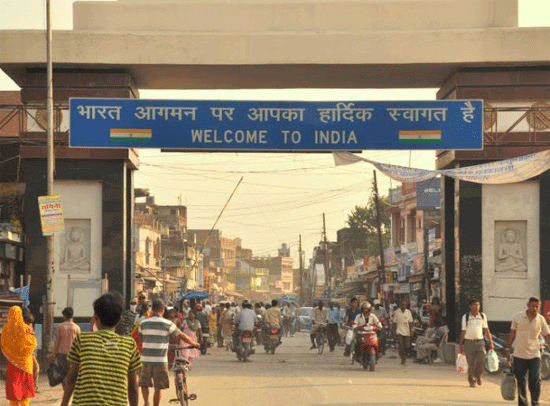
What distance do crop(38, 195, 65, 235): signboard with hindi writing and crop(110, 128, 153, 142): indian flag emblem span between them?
302 centimetres

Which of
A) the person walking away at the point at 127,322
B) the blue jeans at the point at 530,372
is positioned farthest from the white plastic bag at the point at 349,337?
the blue jeans at the point at 530,372

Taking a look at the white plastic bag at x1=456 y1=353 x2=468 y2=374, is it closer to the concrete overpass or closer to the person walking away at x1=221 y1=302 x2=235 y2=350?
the concrete overpass

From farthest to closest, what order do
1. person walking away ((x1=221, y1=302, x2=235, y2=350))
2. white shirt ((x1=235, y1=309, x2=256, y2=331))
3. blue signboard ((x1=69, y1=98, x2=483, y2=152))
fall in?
person walking away ((x1=221, y1=302, x2=235, y2=350)) → white shirt ((x1=235, y1=309, x2=256, y2=331)) → blue signboard ((x1=69, y1=98, x2=483, y2=152))

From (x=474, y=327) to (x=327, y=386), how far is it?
2651mm

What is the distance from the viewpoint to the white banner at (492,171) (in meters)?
25.5

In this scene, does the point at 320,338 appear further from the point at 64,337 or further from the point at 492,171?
the point at 64,337

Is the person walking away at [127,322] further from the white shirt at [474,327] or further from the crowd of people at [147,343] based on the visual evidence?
the white shirt at [474,327]

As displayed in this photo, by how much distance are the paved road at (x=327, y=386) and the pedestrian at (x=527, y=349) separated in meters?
1.64

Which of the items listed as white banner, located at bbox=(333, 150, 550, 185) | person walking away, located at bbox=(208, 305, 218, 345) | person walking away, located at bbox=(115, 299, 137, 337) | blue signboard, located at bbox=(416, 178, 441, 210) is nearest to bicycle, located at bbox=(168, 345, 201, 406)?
person walking away, located at bbox=(115, 299, 137, 337)

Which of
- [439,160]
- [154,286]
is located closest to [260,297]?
[154,286]

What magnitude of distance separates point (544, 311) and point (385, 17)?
706cm

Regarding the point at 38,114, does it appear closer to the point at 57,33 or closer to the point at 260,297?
the point at 57,33

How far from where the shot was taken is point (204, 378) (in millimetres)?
23891

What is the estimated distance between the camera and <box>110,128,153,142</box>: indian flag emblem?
1059 inches
